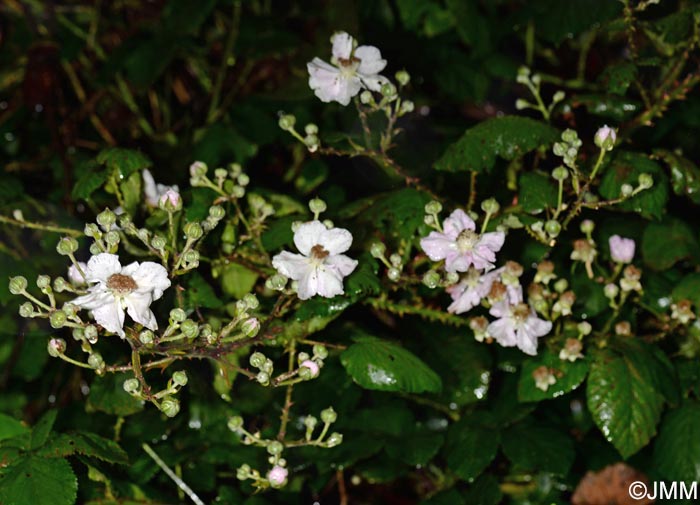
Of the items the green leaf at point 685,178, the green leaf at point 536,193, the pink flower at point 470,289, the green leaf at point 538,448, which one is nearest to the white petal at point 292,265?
the pink flower at point 470,289

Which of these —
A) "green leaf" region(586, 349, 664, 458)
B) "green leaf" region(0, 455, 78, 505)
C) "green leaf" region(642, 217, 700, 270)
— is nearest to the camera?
"green leaf" region(0, 455, 78, 505)

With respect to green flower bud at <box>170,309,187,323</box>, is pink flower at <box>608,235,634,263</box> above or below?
below

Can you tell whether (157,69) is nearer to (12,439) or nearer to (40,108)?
(40,108)

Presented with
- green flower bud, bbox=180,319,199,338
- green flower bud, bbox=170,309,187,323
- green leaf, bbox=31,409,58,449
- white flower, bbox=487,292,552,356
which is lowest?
green leaf, bbox=31,409,58,449

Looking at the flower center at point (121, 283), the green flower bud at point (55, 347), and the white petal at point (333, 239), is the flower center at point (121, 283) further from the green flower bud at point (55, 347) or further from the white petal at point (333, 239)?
the white petal at point (333, 239)

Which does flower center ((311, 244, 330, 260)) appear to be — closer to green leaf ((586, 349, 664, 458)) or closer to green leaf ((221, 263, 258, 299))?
green leaf ((221, 263, 258, 299))

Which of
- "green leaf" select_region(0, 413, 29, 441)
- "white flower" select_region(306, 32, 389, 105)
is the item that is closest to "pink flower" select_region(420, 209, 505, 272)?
"white flower" select_region(306, 32, 389, 105)

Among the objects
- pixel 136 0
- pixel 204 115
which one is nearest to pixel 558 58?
pixel 204 115

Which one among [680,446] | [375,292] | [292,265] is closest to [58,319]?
[292,265]
